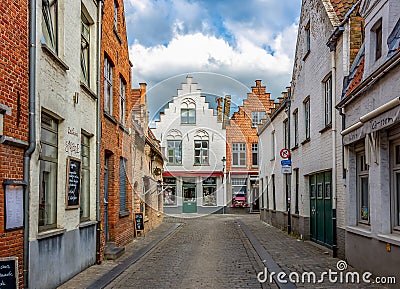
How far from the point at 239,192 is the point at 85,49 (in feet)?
108

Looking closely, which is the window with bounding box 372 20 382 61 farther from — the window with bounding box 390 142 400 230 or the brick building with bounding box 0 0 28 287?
the brick building with bounding box 0 0 28 287

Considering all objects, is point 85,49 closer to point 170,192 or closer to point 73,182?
point 73,182

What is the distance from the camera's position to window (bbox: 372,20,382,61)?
10.3 meters

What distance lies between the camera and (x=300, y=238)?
18.8 metres

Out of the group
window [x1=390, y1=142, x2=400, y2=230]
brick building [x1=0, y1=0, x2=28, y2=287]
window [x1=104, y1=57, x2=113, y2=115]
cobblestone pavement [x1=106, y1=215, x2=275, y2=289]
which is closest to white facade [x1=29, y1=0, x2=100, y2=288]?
brick building [x1=0, y1=0, x2=28, y2=287]

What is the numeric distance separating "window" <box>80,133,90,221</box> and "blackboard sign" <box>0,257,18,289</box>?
5.15 meters

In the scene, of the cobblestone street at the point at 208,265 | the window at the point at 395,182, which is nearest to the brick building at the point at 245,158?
the cobblestone street at the point at 208,265

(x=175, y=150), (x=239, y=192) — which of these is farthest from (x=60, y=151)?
(x=239, y=192)

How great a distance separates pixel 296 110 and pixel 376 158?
34.1ft

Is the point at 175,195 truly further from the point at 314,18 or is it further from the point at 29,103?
the point at 29,103

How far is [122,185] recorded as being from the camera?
17734 millimetres

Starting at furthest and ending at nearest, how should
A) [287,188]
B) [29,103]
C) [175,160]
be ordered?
[175,160], [287,188], [29,103]

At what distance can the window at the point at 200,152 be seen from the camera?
4241cm

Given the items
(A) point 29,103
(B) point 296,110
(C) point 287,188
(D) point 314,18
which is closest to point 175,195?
(C) point 287,188
